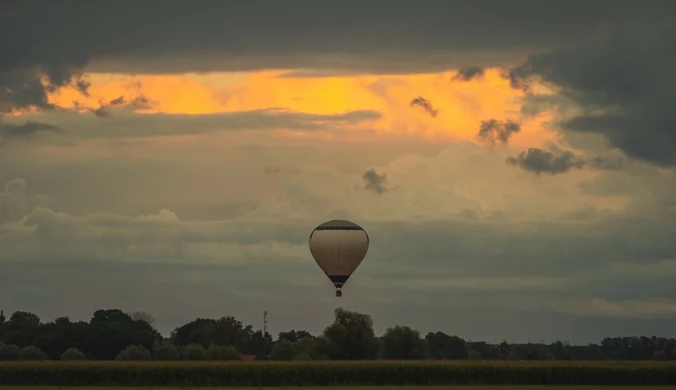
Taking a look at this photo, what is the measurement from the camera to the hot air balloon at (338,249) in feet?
320

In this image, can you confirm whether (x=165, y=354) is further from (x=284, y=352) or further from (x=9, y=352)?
(x=9, y=352)

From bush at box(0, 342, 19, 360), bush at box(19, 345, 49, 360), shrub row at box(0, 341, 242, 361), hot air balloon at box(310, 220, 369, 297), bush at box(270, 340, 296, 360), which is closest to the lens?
hot air balloon at box(310, 220, 369, 297)

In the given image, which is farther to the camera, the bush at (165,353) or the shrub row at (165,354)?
the bush at (165,353)

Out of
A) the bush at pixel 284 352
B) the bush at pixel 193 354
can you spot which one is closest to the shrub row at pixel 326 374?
the bush at pixel 193 354

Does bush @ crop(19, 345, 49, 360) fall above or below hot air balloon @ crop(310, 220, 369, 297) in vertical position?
below

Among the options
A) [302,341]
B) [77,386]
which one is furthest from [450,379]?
[302,341]

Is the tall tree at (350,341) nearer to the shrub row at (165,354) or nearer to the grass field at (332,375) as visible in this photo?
the shrub row at (165,354)

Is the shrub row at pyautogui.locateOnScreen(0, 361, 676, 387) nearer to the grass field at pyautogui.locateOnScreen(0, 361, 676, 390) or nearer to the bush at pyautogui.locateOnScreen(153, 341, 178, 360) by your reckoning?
the grass field at pyautogui.locateOnScreen(0, 361, 676, 390)

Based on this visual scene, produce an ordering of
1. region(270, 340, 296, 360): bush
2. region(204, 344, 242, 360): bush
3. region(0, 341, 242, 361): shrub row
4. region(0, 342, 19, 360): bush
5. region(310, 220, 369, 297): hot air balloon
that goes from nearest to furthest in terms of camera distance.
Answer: region(310, 220, 369, 297): hot air balloon, region(204, 344, 242, 360): bush, region(0, 341, 242, 361): shrub row, region(270, 340, 296, 360): bush, region(0, 342, 19, 360): bush

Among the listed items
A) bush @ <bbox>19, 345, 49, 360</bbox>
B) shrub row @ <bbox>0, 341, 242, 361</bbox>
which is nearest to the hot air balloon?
shrub row @ <bbox>0, 341, 242, 361</bbox>

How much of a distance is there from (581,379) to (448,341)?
8785cm

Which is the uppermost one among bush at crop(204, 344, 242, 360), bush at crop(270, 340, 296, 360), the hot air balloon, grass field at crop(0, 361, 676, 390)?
the hot air balloon

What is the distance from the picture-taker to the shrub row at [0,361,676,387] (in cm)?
8219

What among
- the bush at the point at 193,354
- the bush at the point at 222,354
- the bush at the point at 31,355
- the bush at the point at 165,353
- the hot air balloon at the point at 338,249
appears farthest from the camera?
the bush at the point at 31,355
